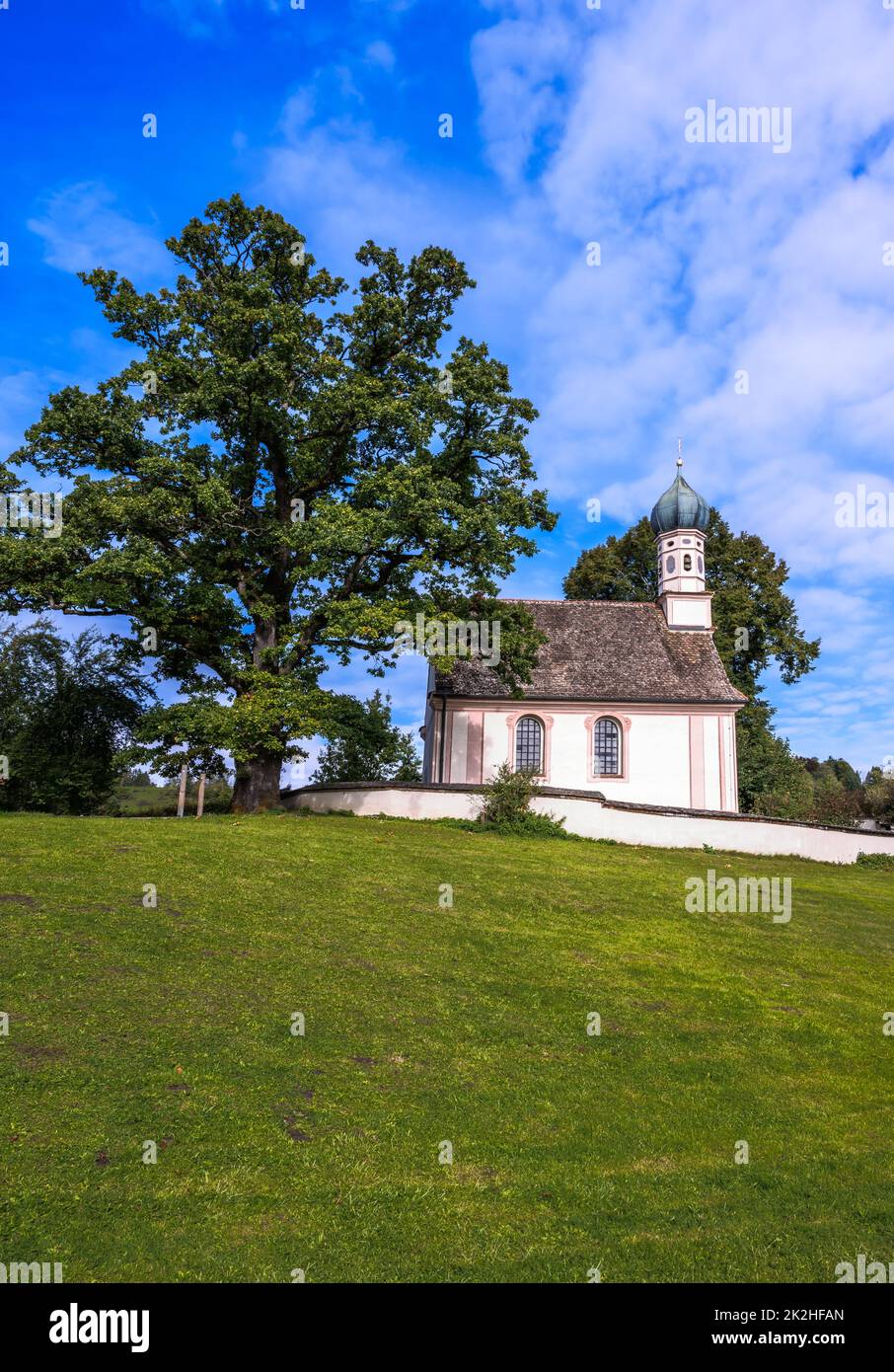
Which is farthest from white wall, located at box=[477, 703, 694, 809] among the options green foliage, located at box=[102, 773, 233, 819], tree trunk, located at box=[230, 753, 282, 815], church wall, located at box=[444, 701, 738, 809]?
green foliage, located at box=[102, 773, 233, 819]

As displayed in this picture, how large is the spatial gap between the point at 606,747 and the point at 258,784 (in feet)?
52.4

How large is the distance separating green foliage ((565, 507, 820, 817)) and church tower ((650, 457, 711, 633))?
3.69 metres

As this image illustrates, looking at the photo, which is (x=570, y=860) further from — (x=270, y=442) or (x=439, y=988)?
(x=270, y=442)

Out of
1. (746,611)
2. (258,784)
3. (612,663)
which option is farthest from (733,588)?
(258,784)

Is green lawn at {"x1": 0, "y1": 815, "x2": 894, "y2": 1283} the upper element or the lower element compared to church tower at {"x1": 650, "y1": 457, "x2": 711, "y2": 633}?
lower

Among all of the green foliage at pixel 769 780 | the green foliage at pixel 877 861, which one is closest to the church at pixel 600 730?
the green foliage at pixel 769 780

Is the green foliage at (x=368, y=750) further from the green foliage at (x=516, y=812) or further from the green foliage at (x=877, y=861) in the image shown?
the green foliage at (x=877, y=861)

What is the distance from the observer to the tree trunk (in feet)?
88.2

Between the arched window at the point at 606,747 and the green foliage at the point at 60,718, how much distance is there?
18.2m

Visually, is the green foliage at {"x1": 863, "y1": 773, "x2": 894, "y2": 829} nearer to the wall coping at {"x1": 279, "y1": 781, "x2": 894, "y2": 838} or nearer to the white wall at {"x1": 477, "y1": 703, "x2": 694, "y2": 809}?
the white wall at {"x1": 477, "y1": 703, "x2": 694, "y2": 809}

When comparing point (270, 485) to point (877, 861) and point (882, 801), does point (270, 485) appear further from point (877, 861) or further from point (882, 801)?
point (882, 801)

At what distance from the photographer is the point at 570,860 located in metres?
21.7

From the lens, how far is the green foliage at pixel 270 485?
25.4 meters

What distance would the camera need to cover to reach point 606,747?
36875mm
